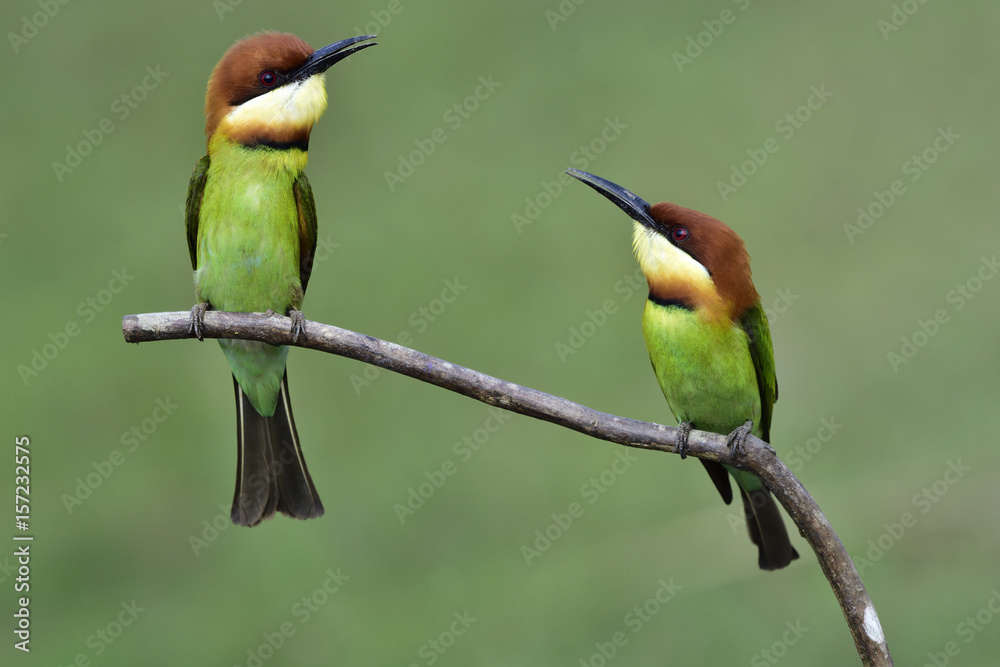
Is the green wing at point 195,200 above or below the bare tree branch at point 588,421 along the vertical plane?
below

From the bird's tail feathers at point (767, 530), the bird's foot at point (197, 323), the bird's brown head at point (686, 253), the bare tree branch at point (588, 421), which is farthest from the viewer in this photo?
the bird's tail feathers at point (767, 530)

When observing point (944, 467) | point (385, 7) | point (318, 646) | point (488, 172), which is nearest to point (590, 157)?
point (488, 172)

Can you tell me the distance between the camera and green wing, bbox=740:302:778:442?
213 centimetres

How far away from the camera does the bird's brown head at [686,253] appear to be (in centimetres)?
185

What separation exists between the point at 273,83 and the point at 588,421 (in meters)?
0.84

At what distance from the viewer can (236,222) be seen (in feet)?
6.73

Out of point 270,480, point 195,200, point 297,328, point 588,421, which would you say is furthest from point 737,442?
point 195,200

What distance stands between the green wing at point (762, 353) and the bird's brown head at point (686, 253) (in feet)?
0.32

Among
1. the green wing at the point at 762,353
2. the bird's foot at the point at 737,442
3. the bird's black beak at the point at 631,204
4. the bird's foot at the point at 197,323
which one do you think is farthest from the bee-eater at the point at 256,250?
the green wing at the point at 762,353

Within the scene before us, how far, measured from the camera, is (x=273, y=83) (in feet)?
5.92

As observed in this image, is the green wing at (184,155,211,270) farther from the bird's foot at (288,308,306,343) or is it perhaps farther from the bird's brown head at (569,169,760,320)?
the bird's brown head at (569,169,760,320)

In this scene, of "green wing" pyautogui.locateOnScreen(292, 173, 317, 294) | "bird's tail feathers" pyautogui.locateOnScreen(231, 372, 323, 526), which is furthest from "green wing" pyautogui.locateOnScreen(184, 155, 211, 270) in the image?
"bird's tail feathers" pyautogui.locateOnScreen(231, 372, 323, 526)

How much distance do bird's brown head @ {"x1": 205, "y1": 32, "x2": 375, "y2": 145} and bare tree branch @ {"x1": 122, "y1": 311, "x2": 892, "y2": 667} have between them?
384 mm

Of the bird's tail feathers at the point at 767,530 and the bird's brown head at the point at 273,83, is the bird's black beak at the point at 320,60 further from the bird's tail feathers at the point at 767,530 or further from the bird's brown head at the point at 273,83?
the bird's tail feathers at the point at 767,530
